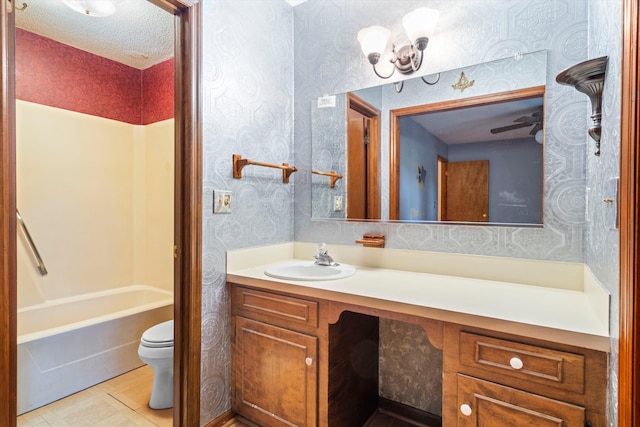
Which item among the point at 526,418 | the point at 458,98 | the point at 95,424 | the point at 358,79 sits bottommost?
the point at 95,424

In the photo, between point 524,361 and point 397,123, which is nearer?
point 524,361

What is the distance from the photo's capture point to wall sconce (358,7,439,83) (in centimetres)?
163

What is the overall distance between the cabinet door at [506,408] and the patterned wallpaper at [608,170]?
11 cm

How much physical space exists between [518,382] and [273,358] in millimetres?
1003

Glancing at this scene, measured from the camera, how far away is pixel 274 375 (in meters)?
1.53

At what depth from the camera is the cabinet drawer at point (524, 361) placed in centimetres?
93

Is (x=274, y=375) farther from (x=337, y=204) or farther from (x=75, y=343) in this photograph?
(x=75, y=343)

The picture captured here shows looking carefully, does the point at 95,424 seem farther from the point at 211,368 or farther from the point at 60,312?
the point at 60,312

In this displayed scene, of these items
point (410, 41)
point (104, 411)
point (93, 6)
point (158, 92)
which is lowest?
point (104, 411)

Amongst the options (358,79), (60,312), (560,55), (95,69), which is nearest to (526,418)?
(560,55)

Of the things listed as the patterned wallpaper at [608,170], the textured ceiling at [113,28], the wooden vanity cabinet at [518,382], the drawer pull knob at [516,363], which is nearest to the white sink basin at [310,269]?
the wooden vanity cabinet at [518,382]

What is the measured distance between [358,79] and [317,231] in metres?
0.96

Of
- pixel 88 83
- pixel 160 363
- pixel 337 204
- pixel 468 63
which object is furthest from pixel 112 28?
pixel 468 63

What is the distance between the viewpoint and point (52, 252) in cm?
249
